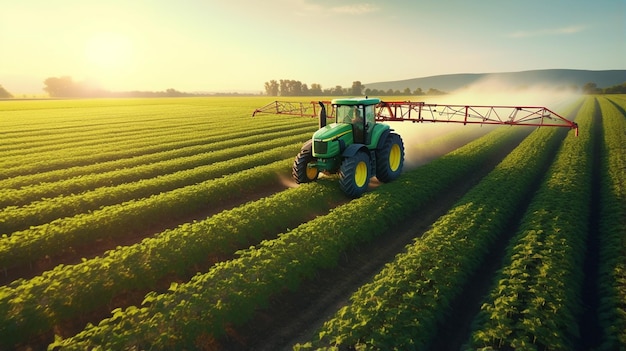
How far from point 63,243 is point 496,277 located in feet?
34.1

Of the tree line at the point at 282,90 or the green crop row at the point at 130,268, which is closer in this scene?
the green crop row at the point at 130,268

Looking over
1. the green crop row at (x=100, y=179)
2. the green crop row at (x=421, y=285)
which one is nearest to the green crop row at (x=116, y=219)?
the green crop row at (x=100, y=179)

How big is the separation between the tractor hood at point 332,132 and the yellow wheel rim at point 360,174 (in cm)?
128

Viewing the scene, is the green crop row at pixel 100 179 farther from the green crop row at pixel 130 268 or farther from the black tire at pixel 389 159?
the black tire at pixel 389 159

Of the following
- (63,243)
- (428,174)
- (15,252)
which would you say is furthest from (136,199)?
(428,174)

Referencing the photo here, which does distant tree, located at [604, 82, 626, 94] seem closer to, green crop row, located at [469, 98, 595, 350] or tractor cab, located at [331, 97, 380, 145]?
green crop row, located at [469, 98, 595, 350]

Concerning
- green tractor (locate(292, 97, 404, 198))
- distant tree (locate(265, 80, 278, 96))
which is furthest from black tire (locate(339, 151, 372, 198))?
distant tree (locate(265, 80, 278, 96))

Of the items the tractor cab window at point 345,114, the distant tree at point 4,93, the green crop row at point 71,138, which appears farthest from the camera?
the distant tree at point 4,93

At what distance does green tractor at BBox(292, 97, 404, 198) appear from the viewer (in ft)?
39.2

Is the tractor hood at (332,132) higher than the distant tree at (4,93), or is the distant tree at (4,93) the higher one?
the distant tree at (4,93)

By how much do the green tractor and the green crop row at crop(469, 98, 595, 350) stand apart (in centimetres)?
513

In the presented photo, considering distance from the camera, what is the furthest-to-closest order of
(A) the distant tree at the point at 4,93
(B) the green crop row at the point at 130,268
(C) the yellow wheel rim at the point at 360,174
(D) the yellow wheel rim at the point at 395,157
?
(A) the distant tree at the point at 4,93 → (D) the yellow wheel rim at the point at 395,157 → (C) the yellow wheel rim at the point at 360,174 → (B) the green crop row at the point at 130,268

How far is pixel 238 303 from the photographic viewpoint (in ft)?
20.9

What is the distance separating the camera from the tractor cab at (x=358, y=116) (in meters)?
12.8
